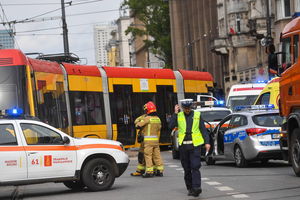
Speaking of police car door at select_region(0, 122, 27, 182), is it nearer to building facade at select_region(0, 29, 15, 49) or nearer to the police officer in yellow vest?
the police officer in yellow vest

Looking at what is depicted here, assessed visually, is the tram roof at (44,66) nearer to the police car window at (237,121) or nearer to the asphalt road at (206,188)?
the asphalt road at (206,188)

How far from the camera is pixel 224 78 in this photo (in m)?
72.6

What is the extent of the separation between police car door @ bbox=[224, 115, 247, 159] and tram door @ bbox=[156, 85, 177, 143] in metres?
12.5

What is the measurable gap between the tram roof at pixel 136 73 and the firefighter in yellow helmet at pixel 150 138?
13.3 m

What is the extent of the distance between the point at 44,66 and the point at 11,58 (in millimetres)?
5160

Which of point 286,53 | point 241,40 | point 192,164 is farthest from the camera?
point 241,40

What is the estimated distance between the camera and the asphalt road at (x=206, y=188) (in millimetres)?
14523

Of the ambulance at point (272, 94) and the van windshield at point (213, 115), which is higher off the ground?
the ambulance at point (272, 94)

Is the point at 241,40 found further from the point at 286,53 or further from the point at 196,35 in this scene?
the point at 286,53

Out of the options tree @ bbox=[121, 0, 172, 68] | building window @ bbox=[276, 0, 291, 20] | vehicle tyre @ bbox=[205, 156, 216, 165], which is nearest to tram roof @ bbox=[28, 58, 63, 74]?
vehicle tyre @ bbox=[205, 156, 216, 165]

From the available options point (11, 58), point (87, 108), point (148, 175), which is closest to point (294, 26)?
point (148, 175)

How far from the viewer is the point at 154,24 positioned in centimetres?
8781

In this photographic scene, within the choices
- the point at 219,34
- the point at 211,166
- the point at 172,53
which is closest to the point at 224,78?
the point at 219,34

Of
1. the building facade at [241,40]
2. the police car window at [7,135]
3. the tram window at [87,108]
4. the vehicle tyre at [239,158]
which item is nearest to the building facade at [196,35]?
the building facade at [241,40]
